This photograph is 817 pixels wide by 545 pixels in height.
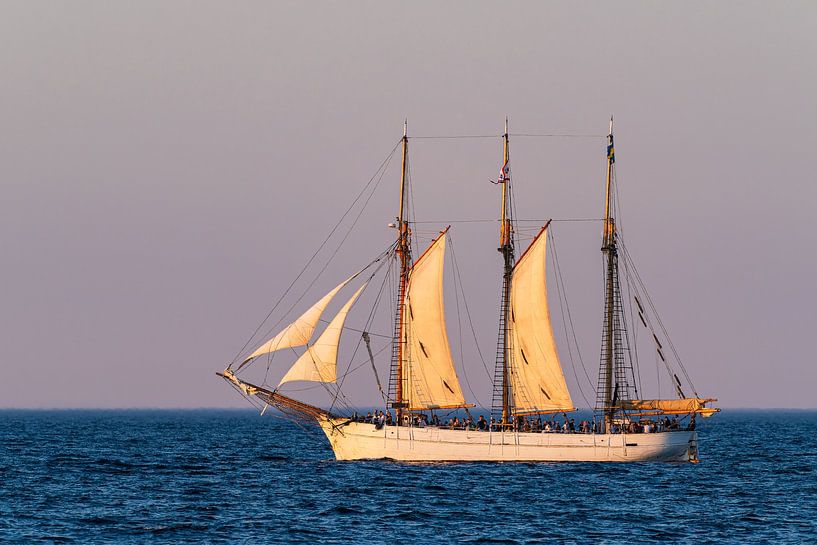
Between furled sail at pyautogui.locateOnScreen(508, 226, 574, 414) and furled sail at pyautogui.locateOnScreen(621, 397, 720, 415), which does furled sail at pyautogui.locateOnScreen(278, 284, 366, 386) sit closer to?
furled sail at pyautogui.locateOnScreen(508, 226, 574, 414)

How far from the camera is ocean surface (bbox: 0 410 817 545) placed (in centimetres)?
5244

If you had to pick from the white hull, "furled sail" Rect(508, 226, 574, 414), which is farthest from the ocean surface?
"furled sail" Rect(508, 226, 574, 414)

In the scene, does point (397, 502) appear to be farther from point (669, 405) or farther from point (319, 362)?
point (669, 405)

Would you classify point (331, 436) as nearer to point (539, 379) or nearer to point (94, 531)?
point (539, 379)

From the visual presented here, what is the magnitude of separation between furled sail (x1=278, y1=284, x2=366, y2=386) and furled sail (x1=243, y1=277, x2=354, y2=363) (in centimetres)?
94

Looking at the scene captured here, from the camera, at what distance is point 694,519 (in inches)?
2275

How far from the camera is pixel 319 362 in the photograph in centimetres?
7931

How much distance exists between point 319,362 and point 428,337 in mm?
7942

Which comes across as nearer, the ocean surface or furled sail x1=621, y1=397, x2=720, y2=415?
the ocean surface

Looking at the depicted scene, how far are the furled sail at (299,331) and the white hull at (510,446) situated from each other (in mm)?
7734

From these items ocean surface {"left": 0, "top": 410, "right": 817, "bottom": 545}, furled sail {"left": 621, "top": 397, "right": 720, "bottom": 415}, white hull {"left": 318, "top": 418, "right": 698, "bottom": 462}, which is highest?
furled sail {"left": 621, "top": 397, "right": 720, "bottom": 415}

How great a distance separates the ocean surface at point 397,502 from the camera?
5244 centimetres

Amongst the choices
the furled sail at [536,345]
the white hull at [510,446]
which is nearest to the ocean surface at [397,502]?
the white hull at [510,446]

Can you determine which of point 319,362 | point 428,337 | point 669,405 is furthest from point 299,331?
point 669,405
